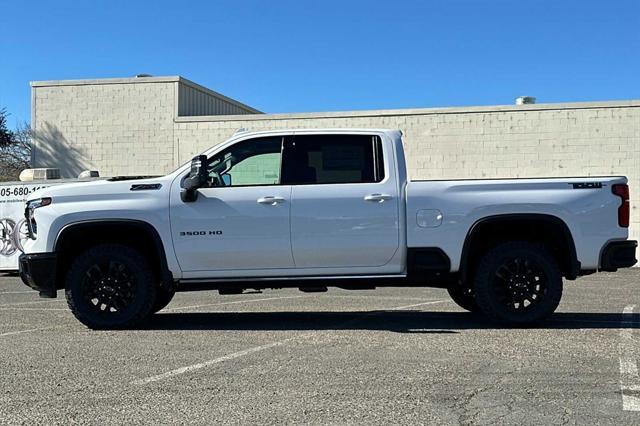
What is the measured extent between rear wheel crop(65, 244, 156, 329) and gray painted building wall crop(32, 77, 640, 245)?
14674 millimetres

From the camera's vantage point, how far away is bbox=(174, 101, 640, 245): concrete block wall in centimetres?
2075

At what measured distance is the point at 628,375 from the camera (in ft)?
18.8

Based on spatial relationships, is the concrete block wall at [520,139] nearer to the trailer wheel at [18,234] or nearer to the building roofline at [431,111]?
the building roofline at [431,111]

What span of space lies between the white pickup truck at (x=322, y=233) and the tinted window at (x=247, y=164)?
4 centimetres

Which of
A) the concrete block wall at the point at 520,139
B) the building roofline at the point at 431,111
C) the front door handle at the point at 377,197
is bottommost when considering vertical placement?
the front door handle at the point at 377,197

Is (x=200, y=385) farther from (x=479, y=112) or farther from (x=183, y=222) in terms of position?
(x=479, y=112)

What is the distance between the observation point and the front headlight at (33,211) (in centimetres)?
812

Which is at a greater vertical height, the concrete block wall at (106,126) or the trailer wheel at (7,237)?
the concrete block wall at (106,126)

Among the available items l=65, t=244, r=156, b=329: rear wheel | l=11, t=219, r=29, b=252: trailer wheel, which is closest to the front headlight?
l=65, t=244, r=156, b=329: rear wheel

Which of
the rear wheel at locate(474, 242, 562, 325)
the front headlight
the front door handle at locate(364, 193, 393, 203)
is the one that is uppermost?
the front door handle at locate(364, 193, 393, 203)

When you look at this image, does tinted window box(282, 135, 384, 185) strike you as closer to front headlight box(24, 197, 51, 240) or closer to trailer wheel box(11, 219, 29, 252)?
front headlight box(24, 197, 51, 240)

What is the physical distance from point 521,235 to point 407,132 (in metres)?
13.7

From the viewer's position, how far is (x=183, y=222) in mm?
8031

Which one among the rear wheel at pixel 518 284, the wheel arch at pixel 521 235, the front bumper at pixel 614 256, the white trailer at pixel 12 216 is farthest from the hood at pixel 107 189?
the white trailer at pixel 12 216
